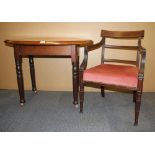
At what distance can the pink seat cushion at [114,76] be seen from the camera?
A: 5.90 feet

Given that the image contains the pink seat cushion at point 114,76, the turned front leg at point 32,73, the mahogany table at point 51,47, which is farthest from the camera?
the turned front leg at point 32,73

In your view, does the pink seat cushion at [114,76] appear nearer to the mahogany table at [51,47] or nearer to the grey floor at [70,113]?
the mahogany table at [51,47]

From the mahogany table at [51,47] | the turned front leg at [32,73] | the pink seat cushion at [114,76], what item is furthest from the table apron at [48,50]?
the turned front leg at [32,73]

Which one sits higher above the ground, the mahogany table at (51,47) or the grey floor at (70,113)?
the mahogany table at (51,47)

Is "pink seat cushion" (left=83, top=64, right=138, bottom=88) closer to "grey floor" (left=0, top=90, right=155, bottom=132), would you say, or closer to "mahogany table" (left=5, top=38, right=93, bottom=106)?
"mahogany table" (left=5, top=38, right=93, bottom=106)

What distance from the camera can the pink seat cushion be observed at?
180 centimetres

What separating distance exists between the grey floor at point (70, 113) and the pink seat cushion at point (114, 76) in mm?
408

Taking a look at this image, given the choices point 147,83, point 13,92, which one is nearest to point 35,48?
Answer: point 13,92

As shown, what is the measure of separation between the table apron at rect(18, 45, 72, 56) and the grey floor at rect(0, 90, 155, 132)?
0.65 metres

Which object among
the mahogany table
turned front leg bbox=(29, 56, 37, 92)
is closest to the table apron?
the mahogany table
